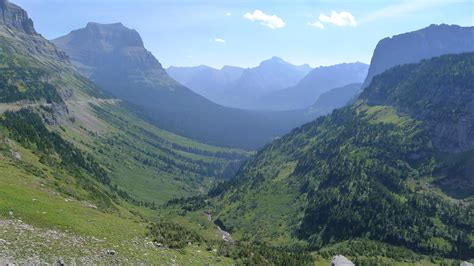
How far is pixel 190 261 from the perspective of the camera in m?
63.7

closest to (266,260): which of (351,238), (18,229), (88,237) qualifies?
(88,237)

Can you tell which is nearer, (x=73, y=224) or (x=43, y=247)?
(x=43, y=247)

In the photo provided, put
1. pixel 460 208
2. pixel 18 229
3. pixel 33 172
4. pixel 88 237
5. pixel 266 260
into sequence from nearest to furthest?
pixel 18 229 < pixel 88 237 < pixel 266 260 < pixel 33 172 < pixel 460 208

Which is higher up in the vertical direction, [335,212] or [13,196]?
[13,196]

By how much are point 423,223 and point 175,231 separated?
140 metres

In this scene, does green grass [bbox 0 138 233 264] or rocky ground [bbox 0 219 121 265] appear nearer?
rocky ground [bbox 0 219 121 265]

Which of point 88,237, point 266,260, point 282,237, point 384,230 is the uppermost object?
point 88,237

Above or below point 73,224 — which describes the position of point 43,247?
above

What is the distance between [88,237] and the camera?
195ft

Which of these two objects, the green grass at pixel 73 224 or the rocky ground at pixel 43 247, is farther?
the green grass at pixel 73 224

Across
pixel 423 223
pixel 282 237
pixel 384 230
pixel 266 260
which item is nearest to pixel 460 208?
pixel 423 223

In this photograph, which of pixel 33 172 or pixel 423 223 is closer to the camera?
pixel 33 172

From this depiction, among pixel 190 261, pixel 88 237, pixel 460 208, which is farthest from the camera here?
pixel 460 208

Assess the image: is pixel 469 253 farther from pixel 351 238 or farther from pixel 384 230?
pixel 351 238
